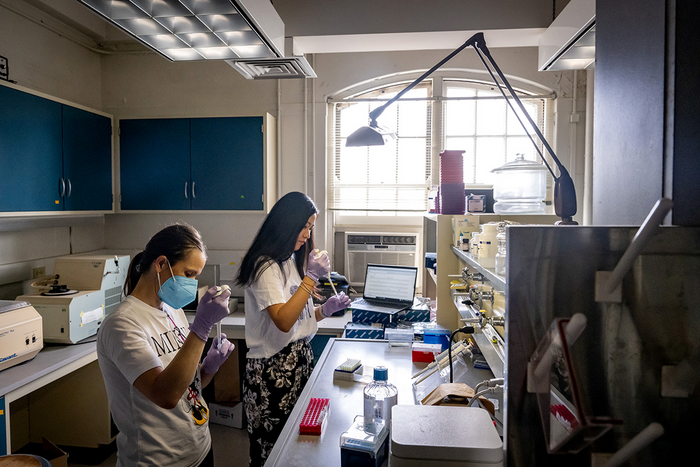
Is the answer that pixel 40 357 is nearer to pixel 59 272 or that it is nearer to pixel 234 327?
pixel 59 272

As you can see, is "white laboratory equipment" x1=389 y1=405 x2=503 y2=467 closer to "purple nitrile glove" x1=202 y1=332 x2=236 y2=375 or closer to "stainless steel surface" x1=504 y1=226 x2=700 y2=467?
"stainless steel surface" x1=504 y1=226 x2=700 y2=467

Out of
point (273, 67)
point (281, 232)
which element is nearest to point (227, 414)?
point (281, 232)

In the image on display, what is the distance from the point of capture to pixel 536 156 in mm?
3332

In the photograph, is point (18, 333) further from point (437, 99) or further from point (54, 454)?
point (437, 99)

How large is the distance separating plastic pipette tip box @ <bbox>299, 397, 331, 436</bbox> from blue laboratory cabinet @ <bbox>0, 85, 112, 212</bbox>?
7.10ft

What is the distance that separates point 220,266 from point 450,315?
1.89 m

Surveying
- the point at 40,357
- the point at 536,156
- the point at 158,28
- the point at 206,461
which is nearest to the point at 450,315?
the point at 206,461

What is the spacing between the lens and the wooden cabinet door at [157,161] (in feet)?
10.7

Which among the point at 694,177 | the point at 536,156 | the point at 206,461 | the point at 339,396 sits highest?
the point at 536,156

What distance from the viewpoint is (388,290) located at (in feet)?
9.12

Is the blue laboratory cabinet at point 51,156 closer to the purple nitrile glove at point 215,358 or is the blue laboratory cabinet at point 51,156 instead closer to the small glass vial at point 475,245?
the purple nitrile glove at point 215,358

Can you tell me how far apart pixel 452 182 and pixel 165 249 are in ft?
4.42

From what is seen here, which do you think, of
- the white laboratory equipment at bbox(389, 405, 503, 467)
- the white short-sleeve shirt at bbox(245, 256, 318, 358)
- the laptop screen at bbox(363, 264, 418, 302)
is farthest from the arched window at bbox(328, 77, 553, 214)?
the white laboratory equipment at bbox(389, 405, 503, 467)

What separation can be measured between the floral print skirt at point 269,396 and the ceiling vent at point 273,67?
1.28 meters
